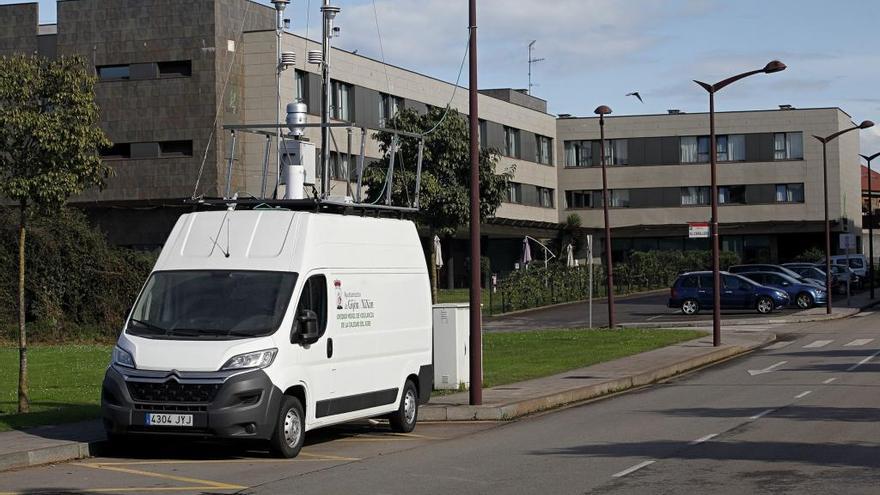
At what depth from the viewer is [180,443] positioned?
620 inches

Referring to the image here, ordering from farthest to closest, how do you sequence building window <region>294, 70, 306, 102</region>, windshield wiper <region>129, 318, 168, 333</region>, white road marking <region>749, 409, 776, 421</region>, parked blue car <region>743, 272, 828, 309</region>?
1. parked blue car <region>743, 272, 828, 309</region>
2. building window <region>294, 70, 306, 102</region>
3. white road marking <region>749, 409, 776, 421</region>
4. windshield wiper <region>129, 318, 168, 333</region>

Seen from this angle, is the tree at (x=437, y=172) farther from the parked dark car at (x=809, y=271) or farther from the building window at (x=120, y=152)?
the parked dark car at (x=809, y=271)

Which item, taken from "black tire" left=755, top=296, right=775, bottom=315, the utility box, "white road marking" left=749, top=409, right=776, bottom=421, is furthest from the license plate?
"black tire" left=755, top=296, right=775, bottom=315

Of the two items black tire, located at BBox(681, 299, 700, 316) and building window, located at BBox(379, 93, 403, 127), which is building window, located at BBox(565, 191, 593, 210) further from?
black tire, located at BBox(681, 299, 700, 316)

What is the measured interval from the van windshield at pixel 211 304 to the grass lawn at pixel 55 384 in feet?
9.38

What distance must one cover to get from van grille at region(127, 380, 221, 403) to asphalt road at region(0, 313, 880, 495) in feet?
2.39

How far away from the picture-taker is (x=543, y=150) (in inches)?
3214

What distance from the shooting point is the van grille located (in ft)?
43.9

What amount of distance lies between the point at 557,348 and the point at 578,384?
9624 mm

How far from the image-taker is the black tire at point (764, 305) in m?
49.0

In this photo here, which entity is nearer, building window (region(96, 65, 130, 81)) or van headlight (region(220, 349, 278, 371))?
van headlight (region(220, 349, 278, 371))

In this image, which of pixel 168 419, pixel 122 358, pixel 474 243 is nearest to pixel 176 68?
pixel 474 243

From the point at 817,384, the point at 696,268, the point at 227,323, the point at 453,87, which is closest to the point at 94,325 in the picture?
the point at 817,384

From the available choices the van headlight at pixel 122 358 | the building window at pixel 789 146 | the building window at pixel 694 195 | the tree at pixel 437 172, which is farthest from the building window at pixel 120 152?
the building window at pixel 789 146
